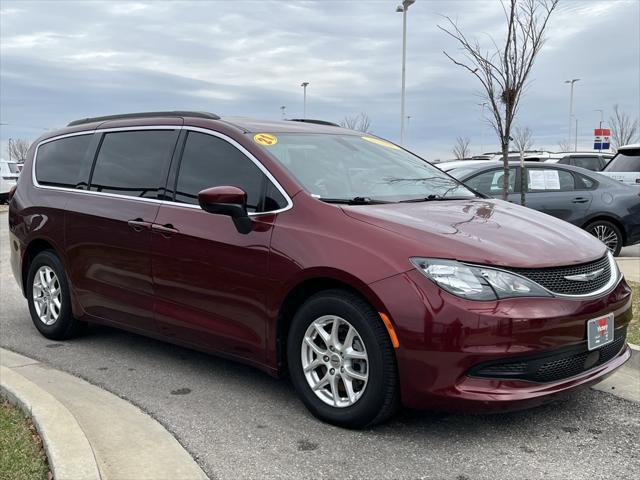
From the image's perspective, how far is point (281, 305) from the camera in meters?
3.84

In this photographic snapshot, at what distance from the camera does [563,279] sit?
343 cm

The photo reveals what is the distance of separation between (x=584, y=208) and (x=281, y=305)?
22.9ft

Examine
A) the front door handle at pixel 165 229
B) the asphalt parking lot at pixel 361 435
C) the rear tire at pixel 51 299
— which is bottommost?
the asphalt parking lot at pixel 361 435

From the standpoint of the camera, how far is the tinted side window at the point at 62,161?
5.57 metres

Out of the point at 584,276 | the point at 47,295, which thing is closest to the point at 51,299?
the point at 47,295

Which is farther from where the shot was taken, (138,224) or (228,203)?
(138,224)

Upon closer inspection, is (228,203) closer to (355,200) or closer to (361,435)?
(355,200)

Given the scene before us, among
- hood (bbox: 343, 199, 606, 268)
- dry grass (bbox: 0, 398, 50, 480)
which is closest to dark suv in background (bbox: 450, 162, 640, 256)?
hood (bbox: 343, 199, 606, 268)

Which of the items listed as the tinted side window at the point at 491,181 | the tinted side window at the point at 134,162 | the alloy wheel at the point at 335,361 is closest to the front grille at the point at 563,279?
the alloy wheel at the point at 335,361

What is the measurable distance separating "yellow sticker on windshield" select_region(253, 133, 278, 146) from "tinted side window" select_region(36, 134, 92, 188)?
6.00 ft

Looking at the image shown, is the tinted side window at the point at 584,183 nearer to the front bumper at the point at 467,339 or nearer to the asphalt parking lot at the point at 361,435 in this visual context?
the asphalt parking lot at the point at 361,435

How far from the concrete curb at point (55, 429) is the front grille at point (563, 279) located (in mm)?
2189

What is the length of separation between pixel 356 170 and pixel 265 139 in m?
0.63

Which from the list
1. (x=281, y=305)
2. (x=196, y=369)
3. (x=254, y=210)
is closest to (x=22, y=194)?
(x=196, y=369)
